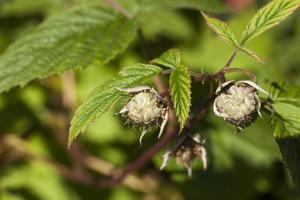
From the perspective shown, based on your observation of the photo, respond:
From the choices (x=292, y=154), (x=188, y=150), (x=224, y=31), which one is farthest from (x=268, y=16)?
(x=188, y=150)

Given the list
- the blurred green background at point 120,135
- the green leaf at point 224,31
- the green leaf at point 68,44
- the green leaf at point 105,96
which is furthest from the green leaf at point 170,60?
the blurred green background at point 120,135

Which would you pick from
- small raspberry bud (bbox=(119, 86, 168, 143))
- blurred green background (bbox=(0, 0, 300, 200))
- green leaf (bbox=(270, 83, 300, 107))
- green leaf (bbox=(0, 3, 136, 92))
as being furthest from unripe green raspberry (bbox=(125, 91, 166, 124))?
blurred green background (bbox=(0, 0, 300, 200))

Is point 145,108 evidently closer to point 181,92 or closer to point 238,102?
point 181,92

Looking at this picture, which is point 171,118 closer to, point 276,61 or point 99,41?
point 99,41

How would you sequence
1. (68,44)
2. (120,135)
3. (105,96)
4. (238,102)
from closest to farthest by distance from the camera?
(238,102), (105,96), (68,44), (120,135)

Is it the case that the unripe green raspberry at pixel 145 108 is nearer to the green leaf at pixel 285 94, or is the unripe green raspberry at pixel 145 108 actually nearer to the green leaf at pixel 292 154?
the green leaf at pixel 292 154
